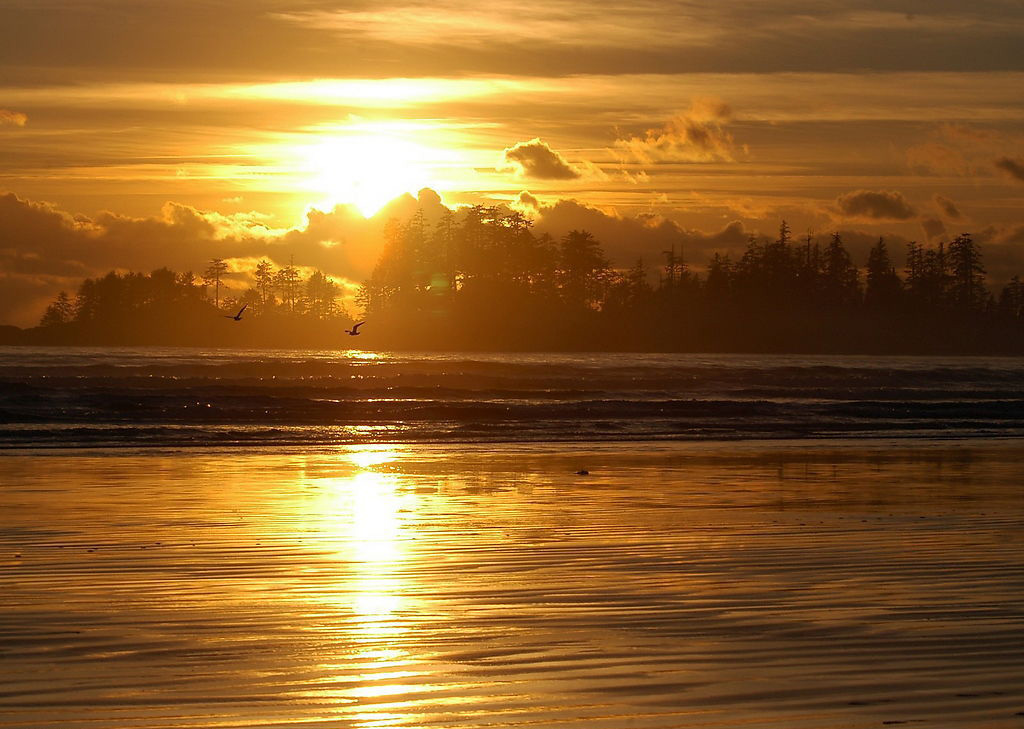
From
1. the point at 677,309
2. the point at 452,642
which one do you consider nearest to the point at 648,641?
the point at 452,642

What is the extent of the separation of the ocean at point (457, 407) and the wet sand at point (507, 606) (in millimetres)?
11469

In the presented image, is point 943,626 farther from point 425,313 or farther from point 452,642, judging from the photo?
point 425,313

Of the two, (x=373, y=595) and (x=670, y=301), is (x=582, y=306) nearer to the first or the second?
(x=670, y=301)

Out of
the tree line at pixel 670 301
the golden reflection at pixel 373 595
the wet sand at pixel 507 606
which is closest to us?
the wet sand at pixel 507 606

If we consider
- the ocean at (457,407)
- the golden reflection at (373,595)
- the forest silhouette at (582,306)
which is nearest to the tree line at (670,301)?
the forest silhouette at (582,306)

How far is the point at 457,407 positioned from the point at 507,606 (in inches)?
1113

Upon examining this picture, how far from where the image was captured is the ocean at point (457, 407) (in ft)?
89.1

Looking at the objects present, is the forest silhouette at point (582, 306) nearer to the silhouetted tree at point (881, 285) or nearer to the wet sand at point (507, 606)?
the silhouetted tree at point (881, 285)

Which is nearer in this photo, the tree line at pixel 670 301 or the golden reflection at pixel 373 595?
the golden reflection at pixel 373 595

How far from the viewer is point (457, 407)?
36.3 m

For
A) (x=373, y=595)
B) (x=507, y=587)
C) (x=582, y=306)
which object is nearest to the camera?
(x=373, y=595)

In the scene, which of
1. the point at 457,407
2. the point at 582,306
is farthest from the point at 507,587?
the point at 582,306

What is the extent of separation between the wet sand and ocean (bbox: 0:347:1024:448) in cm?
1147

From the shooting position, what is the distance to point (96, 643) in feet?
23.1
